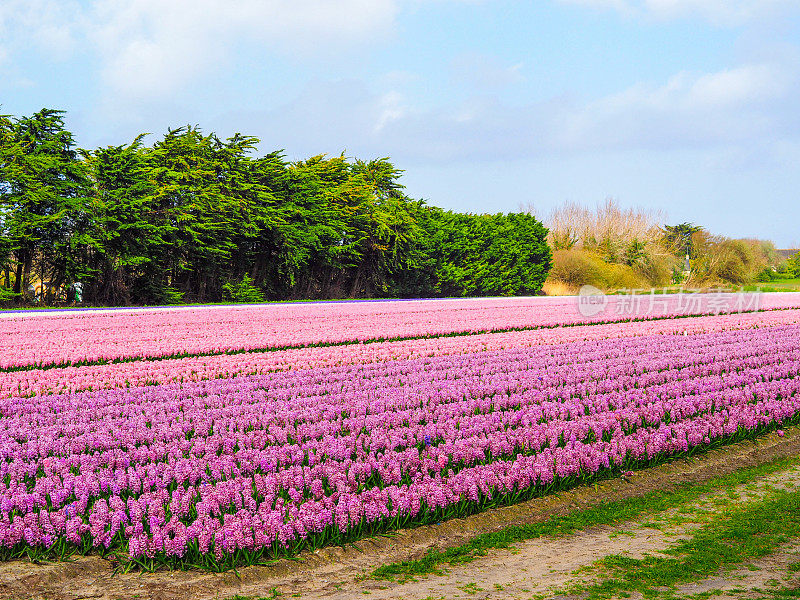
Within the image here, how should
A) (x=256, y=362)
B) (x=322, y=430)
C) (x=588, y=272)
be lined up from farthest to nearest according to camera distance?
(x=588, y=272) → (x=256, y=362) → (x=322, y=430)

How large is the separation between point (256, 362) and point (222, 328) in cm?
659

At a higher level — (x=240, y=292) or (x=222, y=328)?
(x=240, y=292)

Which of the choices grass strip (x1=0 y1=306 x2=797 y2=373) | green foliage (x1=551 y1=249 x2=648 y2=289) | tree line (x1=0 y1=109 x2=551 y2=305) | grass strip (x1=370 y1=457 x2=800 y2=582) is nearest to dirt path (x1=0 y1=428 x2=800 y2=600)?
grass strip (x1=370 y1=457 x2=800 y2=582)

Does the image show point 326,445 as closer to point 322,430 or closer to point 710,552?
point 322,430

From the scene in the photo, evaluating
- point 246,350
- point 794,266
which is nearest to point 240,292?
point 246,350

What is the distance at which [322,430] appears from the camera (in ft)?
20.6

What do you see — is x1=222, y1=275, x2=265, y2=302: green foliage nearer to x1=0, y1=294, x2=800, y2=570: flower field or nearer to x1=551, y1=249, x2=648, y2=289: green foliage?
x1=0, y1=294, x2=800, y2=570: flower field

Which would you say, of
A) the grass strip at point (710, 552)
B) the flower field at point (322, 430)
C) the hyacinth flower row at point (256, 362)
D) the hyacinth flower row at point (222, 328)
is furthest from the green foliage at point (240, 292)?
the grass strip at point (710, 552)

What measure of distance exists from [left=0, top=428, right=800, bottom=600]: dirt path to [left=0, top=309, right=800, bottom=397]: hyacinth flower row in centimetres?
519

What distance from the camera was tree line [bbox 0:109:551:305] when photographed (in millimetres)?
27984

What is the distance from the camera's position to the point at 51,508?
4633 mm

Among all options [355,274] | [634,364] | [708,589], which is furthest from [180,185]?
[708,589]

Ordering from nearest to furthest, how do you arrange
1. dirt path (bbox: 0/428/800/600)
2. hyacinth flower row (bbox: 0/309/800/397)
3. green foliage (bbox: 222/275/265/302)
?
dirt path (bbox: 0/428/800/600) → hyacinth flower row (bbox: 0/309/800/397) → green foliage (bbox: 222/275/265/302)

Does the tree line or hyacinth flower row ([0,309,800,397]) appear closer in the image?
hyacinth flower row ([0,309,800,397])
